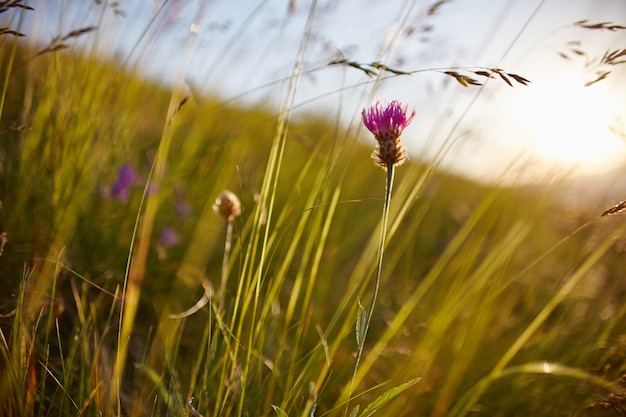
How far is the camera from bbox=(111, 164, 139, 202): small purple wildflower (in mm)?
1630

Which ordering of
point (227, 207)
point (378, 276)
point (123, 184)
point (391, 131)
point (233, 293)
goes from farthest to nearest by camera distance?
point (123, 184) → point (233, 293) → point (227, 207) → point (391, 131) → point (378, 276)

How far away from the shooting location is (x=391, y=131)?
82 centimetres

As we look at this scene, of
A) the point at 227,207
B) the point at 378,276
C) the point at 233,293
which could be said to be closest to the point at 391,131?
the point at 378,276

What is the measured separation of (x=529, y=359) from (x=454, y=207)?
7.30ft

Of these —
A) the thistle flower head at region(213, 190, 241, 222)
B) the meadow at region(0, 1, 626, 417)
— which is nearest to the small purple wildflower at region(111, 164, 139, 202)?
the meadow at region(0, 1, 626, 417)

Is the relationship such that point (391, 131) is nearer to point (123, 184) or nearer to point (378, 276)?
point (378, 276)

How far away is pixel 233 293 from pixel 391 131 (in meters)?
0.70

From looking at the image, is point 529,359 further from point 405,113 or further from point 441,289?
point 405,113

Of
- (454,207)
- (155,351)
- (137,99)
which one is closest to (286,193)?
(137,99)

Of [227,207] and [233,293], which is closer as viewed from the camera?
[227,207]

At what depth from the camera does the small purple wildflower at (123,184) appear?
1.63 m

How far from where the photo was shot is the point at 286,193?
2158mm

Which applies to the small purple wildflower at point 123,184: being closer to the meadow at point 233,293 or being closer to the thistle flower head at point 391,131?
the meadow at point 233,293

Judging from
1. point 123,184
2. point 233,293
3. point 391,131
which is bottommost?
point 233,293
